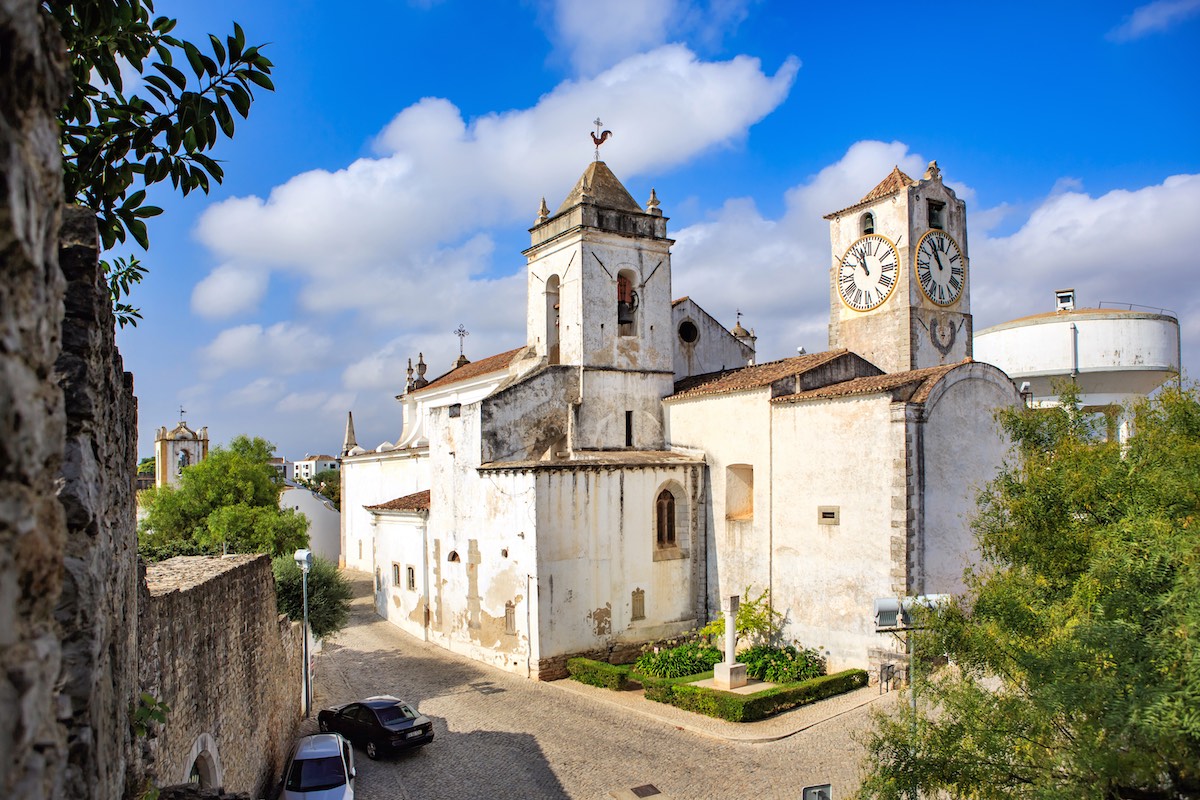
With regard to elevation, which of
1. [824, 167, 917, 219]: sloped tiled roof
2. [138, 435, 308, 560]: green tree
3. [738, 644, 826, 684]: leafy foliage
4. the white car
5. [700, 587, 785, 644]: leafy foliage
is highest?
[824, 167, 917, 219]: sloped tiled roof

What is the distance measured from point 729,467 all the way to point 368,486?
22119 mm

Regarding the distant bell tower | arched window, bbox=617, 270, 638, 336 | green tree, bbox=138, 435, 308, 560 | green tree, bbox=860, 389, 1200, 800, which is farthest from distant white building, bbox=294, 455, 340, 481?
green tree, bbox=860, 389, 1200, 800

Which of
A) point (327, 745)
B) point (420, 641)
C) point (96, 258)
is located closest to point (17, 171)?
point (96, 258)

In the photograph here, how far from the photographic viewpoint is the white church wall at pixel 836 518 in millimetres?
18344

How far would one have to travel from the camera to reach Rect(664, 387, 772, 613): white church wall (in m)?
21.2

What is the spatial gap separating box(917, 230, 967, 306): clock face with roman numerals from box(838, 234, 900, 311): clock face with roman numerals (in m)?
0.78

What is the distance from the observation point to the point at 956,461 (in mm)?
18812

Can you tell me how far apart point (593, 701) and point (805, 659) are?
5.10 m

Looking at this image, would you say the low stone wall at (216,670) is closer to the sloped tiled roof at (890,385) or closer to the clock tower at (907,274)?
the sloped tiled roof at (890,385)

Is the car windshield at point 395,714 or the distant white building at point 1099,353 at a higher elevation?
the distant white building at point 1099,353

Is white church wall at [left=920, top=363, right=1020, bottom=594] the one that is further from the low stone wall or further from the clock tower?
the low stone wall

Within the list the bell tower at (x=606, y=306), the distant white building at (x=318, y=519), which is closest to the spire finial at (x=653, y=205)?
the bell tower at (x=606, y=306)

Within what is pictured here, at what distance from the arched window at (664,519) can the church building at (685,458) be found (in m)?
0.10

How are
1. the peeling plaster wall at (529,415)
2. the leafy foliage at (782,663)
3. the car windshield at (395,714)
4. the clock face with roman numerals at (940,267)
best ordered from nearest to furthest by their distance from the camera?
1. the car windshield at (395,714)
2. the leafy foliage at (782,663)
3. the peeling plaster wall at (529,415)
4. the clock face with roman numerals at (940,267)
